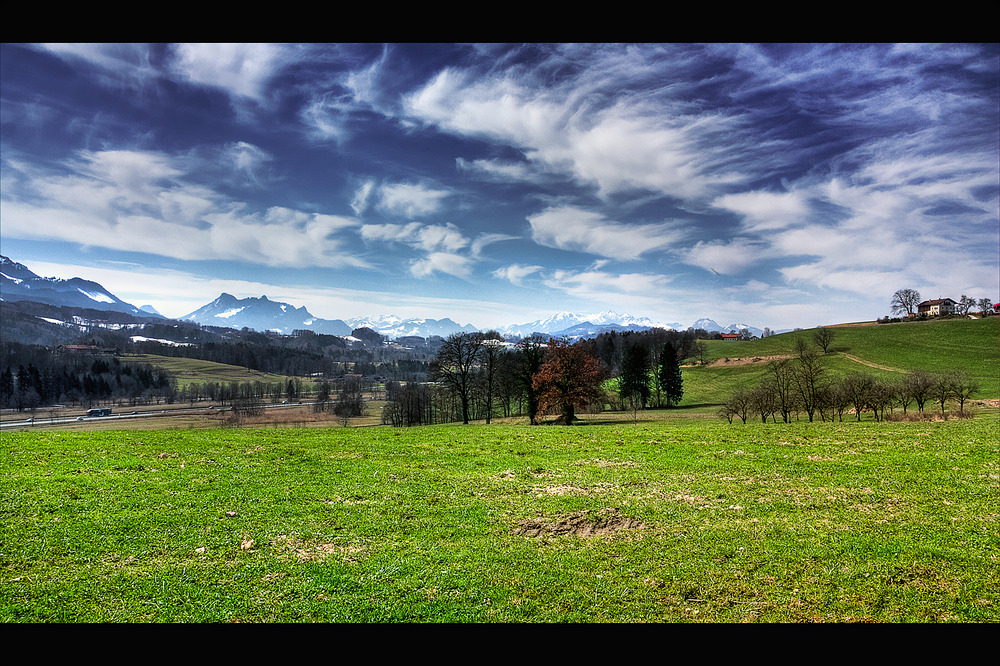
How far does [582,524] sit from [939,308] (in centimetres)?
16061

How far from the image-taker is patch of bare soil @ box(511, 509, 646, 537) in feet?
31.2

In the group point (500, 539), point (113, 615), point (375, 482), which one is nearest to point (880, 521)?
point (500, 539)

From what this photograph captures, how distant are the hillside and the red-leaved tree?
4699cm

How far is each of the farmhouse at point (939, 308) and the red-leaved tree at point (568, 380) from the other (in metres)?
126

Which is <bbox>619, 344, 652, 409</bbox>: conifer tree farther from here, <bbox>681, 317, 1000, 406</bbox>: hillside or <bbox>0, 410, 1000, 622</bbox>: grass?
<bbox>0, 410, 1000, 622</bbox>: grass

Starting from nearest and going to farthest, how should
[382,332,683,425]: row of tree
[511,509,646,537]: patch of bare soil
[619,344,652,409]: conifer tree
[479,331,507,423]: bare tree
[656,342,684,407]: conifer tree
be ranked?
1. [511,509,646,537]: patch of bare soil
2. [382,332,683,425]: row of tree
3. [479,331,507,423]: bare tree
4. [619,344,652,409]: conifer tree
5. [656,342,684,407]: conifer tree

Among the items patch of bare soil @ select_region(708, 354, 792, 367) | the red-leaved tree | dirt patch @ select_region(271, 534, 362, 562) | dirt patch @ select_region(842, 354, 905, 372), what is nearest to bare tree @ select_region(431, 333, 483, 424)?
the red-leaved tree

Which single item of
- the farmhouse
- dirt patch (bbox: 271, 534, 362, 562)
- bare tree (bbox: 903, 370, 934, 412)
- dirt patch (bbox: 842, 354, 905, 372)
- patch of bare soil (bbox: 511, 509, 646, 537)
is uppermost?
the farmhouse

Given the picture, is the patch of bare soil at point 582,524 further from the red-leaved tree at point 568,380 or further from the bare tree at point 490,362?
the bare tree at point 490,362

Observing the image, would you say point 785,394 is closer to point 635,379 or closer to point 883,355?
point 635,379

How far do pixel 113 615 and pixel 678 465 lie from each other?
49.7ft

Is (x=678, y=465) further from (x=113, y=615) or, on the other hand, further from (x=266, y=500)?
(x=113, y=615)

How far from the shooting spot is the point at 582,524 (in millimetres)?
9953
